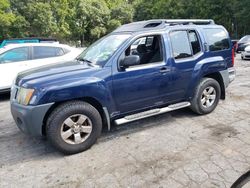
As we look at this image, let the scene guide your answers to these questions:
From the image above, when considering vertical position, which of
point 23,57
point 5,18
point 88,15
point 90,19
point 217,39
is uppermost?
point 88,15

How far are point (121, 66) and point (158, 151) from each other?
145 cm

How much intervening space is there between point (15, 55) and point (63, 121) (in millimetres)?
4511

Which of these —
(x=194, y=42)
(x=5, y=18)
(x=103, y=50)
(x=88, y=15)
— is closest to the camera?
(x=103, y=50)

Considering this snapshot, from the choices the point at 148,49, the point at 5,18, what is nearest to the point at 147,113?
the point at 148,49

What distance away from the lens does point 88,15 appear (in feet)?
109

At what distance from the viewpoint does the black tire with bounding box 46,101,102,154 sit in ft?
12.4

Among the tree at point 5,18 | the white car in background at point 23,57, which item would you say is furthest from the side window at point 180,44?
the tree at point 5,18

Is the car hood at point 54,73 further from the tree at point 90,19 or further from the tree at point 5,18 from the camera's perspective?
the tree at point 90,19

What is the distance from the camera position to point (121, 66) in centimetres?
423

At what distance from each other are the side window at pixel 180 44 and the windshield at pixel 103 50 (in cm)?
91

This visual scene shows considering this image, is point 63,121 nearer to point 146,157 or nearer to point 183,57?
point 146,157

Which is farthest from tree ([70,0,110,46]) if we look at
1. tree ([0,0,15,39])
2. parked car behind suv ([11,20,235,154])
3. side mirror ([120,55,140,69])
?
side mirror ([120,55,140,69])

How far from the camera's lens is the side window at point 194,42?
16.7 feet

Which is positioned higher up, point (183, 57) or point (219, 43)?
point (219, 43)
